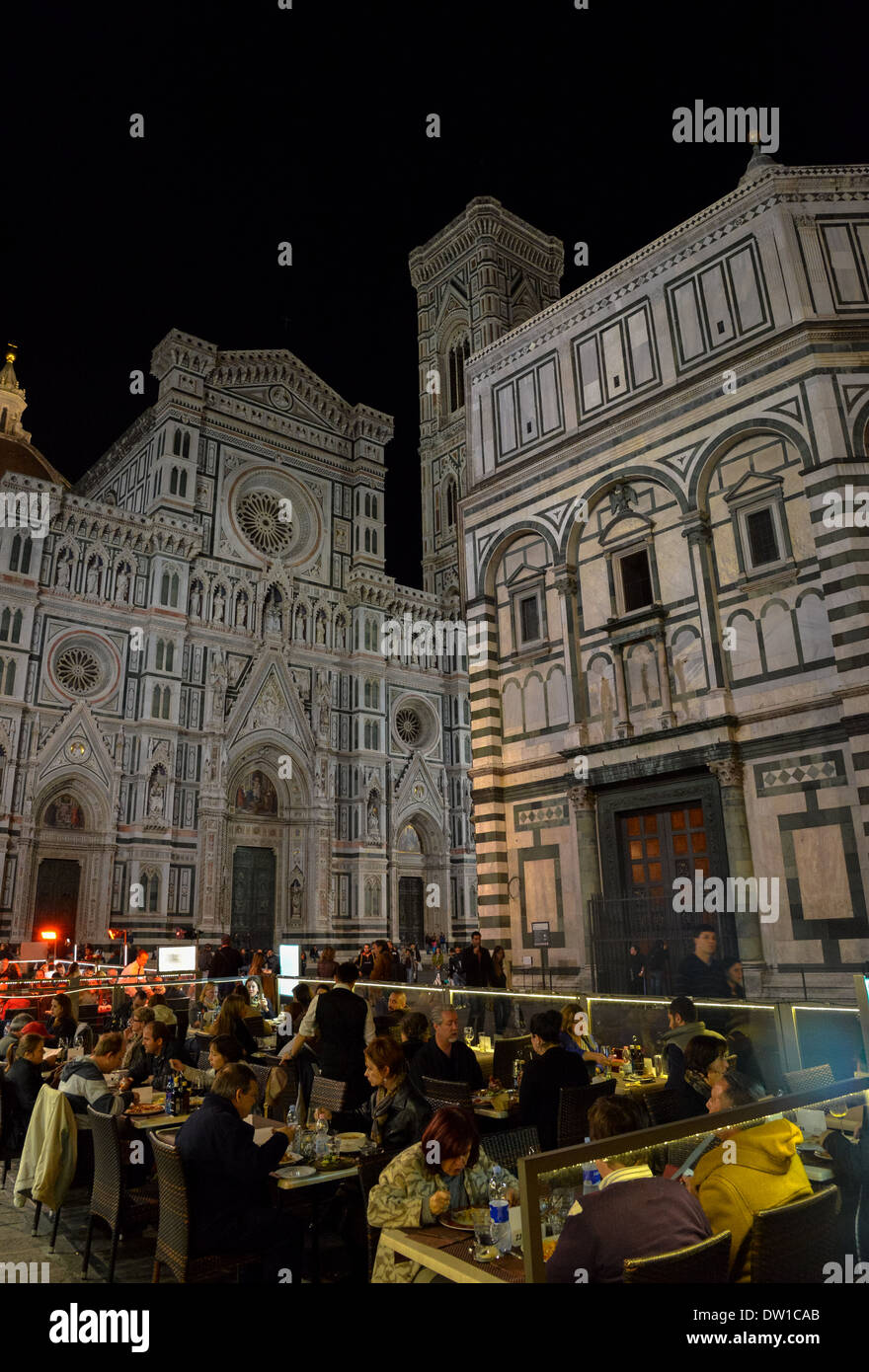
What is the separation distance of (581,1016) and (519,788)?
7274 mm

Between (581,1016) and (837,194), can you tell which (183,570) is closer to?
(837,194)

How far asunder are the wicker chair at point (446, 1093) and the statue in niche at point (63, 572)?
81.1 feet

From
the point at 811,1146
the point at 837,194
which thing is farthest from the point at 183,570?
the point at 811,1146

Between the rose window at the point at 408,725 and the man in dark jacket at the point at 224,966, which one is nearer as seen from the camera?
the man in dark jacket at the point at 224,966

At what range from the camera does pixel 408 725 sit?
35688mm

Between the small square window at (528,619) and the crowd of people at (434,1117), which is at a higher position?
the small square window at (528,619)

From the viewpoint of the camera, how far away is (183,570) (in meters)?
29.9

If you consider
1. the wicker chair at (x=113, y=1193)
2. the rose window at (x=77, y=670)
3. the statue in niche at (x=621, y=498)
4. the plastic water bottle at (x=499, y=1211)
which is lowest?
the wicker chair at (x=113, y=1193)

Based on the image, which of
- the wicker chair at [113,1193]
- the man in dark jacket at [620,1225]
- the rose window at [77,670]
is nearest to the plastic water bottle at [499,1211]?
the man in dark jacket at [620,1225]

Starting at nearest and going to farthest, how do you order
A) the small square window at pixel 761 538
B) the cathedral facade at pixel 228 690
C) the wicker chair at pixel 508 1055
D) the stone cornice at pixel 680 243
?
the wicker chair at pixel 508 1055, the small square window at pixel 761 538, the stone cornice at pixel 680 243, the cathedral facade at pixel 228 690

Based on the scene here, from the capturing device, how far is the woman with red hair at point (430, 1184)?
366cm

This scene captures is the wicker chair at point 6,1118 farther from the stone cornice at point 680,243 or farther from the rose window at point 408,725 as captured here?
the rose window at point 408,725

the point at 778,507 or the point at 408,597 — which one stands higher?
the point at 408,597

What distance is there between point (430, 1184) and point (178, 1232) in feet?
5.46
